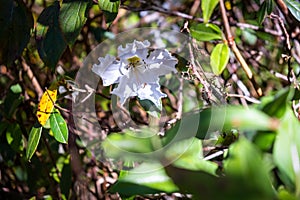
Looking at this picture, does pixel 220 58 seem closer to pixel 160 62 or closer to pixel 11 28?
pixel 160 62

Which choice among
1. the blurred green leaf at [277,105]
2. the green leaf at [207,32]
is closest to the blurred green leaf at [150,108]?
the green leaf at [207,32]

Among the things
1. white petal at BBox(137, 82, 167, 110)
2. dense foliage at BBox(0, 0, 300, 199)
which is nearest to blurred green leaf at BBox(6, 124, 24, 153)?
dense foliage at BBox(0, 0, 300, 199)

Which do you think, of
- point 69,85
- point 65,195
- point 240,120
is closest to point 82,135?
point 65,195

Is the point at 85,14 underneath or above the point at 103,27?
above

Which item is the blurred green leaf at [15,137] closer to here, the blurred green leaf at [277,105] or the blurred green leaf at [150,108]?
the blurred green leaf at [150,108]

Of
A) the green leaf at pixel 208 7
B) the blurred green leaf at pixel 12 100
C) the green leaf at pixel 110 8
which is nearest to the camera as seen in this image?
the green leaf at pixel 208 7

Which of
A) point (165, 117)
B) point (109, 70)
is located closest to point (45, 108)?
point (109, 70)

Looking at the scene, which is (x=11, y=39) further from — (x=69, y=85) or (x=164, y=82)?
(x=164, y=82)

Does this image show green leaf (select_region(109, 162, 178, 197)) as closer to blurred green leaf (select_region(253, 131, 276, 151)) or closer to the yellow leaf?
blurred green leaf (select_region(253, 131, 276, 151))
